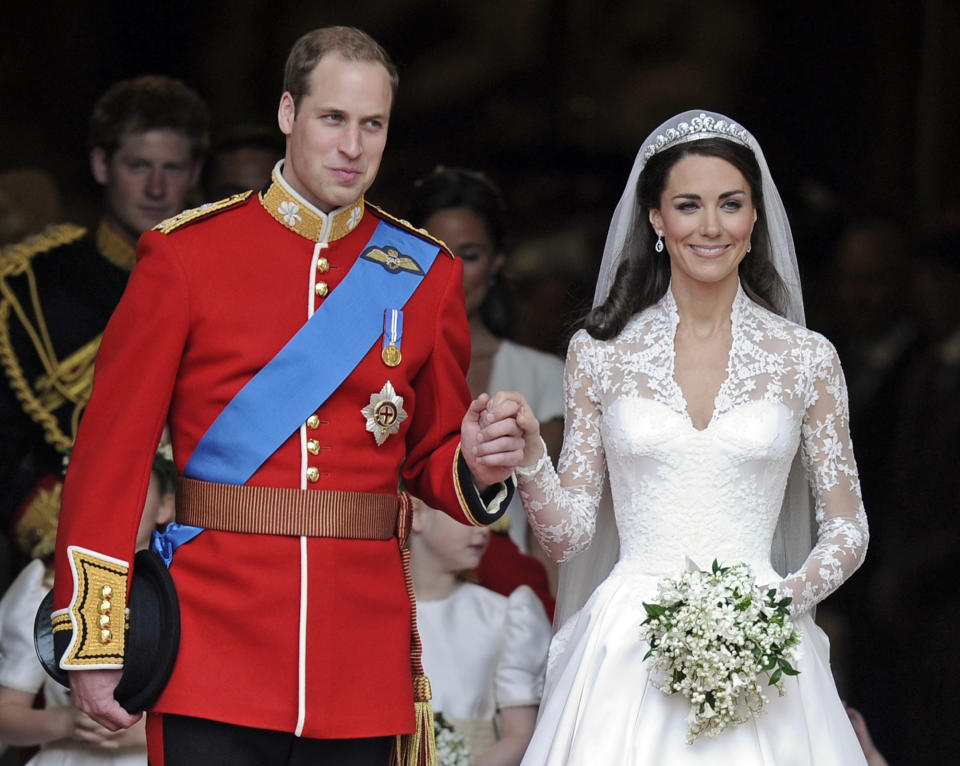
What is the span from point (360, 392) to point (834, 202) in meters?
3.30

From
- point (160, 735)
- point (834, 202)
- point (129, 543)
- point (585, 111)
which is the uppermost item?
point (585, 111)

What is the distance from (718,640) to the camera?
328 cm

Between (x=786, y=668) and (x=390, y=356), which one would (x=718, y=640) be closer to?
(x=786, y=668)

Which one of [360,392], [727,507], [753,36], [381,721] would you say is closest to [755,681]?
[727,507]

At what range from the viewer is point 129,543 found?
3176mm

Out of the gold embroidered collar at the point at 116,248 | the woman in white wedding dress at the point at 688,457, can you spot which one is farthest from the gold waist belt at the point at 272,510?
the gold embroidered collar at the point at 116,248

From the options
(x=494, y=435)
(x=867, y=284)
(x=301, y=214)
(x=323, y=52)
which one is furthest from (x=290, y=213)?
(x=867, y=284)

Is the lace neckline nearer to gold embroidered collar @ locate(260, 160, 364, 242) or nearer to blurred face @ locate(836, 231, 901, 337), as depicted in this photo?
gold embroidered collar @ locate(260, 160, 364, 242)

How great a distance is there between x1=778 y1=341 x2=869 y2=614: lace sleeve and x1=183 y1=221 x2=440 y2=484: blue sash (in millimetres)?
998

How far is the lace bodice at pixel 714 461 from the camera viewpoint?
368 cm

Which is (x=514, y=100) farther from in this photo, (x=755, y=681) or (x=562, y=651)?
(x=755, y=681)

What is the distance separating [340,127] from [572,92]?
334 cm

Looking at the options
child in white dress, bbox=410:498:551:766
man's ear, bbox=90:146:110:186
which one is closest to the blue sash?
child in white dress, bbox=410:498:551:766

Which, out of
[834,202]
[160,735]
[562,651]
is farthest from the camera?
[834,202]
